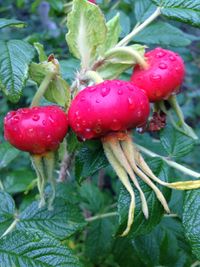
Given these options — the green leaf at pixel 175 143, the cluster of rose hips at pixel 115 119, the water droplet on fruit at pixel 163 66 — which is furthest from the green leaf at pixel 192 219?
the water droplet on fruit at pixel 163 66

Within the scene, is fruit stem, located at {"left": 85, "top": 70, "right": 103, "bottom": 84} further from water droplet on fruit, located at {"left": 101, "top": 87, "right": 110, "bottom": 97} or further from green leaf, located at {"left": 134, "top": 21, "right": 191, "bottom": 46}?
green leaf, located at {"left": 134, "top": 21, "right": 191, "bottom": 46}

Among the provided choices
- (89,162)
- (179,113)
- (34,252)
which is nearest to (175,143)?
(179,113)

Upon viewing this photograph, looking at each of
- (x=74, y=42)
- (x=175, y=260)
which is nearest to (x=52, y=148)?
(x=74, y=42)

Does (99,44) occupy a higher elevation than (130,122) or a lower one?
higher

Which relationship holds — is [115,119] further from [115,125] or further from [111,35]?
[111,35]

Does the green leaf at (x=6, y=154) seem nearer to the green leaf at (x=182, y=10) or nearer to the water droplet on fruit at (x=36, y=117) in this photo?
the water droplet on fruit at (x=36, y=117)

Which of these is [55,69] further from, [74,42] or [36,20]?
[36,20]

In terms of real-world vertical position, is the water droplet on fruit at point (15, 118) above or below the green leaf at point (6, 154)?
above
